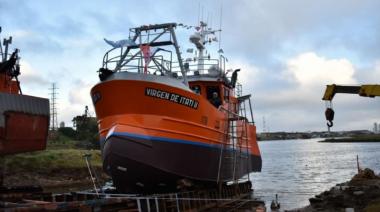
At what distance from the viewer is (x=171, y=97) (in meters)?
15.0

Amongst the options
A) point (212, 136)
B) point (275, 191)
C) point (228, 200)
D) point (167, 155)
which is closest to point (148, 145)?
point (167, 155)

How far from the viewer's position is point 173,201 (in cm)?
→ 1455

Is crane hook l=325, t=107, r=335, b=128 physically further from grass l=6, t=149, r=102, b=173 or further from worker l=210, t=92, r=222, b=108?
grass l=6, t=149, r=102, b=173

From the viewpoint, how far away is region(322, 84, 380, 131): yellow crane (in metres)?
15.1

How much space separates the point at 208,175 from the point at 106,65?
5169mm

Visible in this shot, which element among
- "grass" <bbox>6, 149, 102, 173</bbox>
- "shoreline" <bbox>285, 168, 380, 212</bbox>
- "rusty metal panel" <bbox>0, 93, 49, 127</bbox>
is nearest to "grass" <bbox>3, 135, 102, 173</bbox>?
"grass" <bbox>6, 149, 102, 173</bbox>

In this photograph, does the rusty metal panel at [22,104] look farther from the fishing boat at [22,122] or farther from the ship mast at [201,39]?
the ship mast at [201,39]

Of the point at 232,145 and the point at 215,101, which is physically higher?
the point at 215,101

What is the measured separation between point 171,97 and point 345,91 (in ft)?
20.3

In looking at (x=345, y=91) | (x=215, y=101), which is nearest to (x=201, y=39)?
(x=215, y=101)

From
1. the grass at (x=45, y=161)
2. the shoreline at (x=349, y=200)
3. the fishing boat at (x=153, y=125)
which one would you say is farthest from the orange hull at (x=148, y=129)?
the grass at (x=45, y=161)

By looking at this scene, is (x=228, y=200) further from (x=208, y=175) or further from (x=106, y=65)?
(x=106, y=65)

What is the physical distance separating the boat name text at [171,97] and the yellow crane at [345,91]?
4.27 m

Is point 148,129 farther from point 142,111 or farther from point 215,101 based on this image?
point 215,101
